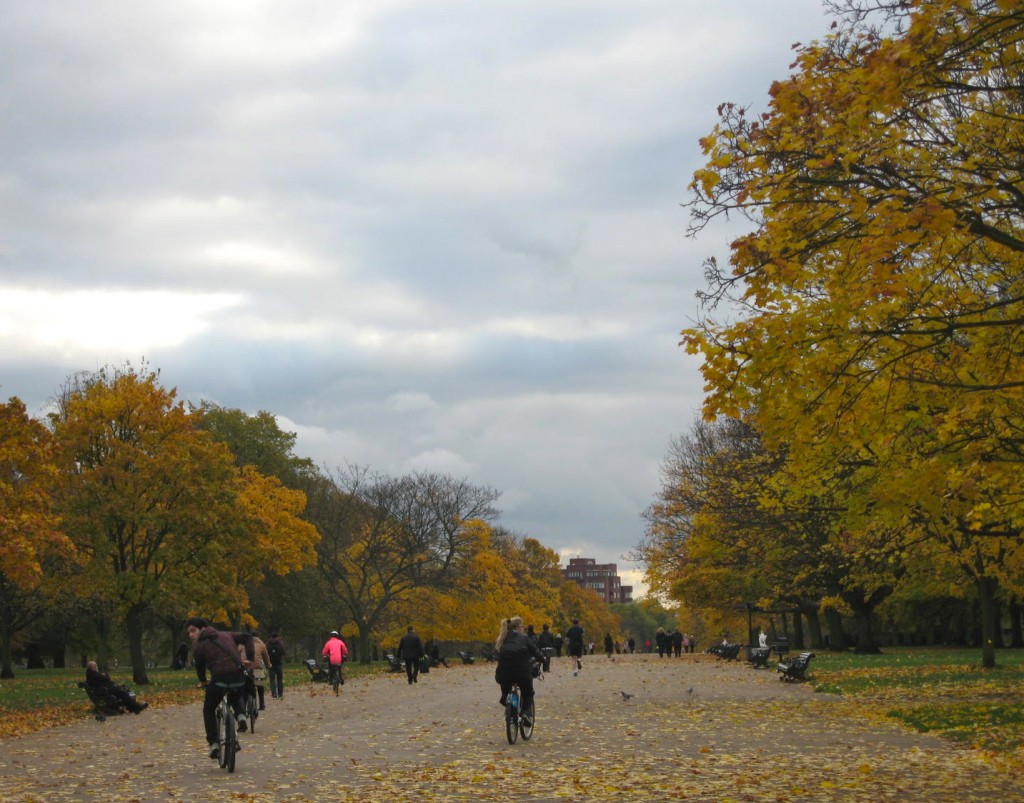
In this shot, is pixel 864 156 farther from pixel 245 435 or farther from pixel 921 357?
pixel 245 435

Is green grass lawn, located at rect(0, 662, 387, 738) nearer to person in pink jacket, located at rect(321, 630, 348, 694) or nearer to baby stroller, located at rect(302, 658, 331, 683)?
baby stroller, located at rect(302, 658, 331, 683)

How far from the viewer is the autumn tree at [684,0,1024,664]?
10172 mm

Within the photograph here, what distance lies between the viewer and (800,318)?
12.0 m

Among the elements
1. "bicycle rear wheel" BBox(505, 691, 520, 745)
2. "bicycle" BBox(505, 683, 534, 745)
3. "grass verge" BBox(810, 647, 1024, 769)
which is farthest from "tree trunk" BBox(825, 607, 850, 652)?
"bicycle rear wheel" BBox(505, 691, 520, 745)

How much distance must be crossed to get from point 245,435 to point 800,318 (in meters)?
60.4

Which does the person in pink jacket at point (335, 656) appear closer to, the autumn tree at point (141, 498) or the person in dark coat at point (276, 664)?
the person in dark coat at point (276, 664)

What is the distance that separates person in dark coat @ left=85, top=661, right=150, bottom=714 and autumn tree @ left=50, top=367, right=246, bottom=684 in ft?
34.0

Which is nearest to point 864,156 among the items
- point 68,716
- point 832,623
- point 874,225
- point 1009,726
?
point 874,225

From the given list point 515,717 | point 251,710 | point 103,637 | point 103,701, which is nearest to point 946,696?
point 515,717

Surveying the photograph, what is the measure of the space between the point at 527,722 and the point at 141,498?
22242mm

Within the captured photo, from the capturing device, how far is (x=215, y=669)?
13766 mm

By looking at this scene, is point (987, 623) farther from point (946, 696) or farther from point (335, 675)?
point (335, 675)

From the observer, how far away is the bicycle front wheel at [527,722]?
15.9m

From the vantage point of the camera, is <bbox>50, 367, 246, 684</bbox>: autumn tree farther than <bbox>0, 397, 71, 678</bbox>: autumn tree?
Yes
